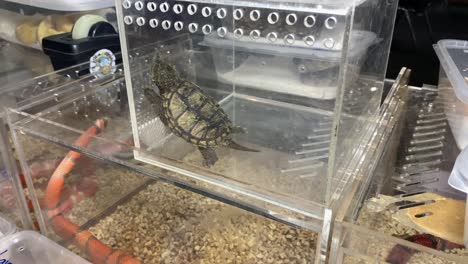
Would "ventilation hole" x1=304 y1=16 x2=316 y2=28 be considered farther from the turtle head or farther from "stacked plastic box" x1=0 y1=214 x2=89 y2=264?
"stacked plastic box" x1=0 y1=214 x2=89 y2=264

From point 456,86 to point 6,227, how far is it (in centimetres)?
106

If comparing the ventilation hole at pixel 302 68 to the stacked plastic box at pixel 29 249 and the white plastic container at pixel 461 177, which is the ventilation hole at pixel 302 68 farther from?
the stacked plastic box at pixel 29 249

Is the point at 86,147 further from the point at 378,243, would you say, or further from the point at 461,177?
the point at 461,177

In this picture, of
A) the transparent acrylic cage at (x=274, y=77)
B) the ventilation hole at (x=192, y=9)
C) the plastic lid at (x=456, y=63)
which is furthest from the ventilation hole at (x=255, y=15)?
the plastic lid at (x=456, y=63)

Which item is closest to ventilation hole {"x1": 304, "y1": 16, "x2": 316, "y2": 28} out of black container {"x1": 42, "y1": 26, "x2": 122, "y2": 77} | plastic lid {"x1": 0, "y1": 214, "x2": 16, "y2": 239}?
black container {"x1": 42, "y1": 26, "x2": 122, "y2": 77}

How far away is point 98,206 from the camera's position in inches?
37.6

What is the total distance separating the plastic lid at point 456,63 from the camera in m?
0.74

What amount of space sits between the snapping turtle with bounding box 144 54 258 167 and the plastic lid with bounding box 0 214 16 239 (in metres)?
0.48

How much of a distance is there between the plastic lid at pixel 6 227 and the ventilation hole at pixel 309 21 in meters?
0.81

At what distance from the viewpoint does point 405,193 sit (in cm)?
70

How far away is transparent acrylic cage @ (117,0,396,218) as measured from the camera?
55 cm

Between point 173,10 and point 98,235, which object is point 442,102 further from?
point 98,235

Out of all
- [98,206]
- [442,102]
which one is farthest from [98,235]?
[442,102]

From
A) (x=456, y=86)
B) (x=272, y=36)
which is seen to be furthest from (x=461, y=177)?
(x=272, y=36)
